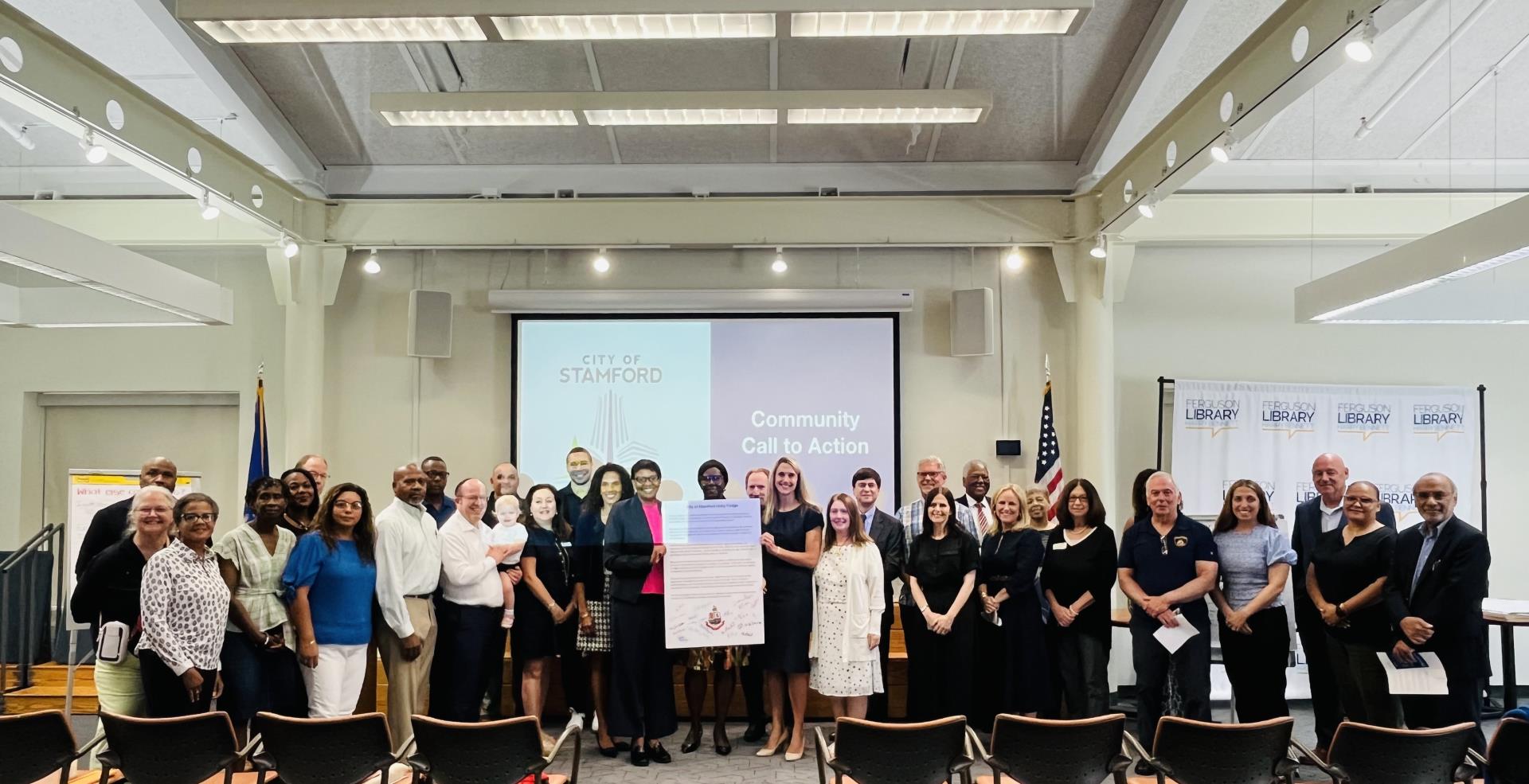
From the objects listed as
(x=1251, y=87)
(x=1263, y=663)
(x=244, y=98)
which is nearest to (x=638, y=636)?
(x=1263, y=663)

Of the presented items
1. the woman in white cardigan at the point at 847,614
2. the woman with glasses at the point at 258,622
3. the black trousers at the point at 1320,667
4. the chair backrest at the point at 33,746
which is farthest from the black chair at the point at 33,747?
the black trousers at the point at 1320,667

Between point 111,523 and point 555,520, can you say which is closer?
point 111,523

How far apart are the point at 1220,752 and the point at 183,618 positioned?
12.6 feet

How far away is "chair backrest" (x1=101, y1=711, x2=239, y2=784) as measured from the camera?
11.2 ft

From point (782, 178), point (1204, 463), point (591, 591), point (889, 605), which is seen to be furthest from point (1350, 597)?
point (782, 178)

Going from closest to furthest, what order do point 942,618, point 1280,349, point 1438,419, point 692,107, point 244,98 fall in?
point 942,618 < point 692,107 < point 244,98 < point 1438,419 < point 1280,349

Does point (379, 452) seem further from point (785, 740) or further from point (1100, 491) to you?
point (1100, 491)

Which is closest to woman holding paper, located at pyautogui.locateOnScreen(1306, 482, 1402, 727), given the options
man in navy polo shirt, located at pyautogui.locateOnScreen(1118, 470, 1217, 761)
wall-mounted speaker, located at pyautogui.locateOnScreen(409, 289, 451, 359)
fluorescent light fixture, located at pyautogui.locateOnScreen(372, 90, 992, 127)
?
man in navy polo shirt, located at pyautogui.locateOnScreen(1118, 470, 1217, 761)

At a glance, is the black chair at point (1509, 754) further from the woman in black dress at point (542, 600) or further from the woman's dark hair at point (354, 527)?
the woman's dark hair at point (354, 527)

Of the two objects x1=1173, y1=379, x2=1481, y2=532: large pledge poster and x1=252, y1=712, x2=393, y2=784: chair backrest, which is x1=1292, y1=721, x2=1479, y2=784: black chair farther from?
x1=1173, y1=379, x2=1481, y2=532: large pledge poster

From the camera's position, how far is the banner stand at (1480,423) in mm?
7484

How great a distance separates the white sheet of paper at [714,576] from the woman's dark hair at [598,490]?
0.35 m

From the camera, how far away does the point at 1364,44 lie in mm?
3895

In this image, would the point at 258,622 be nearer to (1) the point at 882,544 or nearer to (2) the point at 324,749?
(2) the point at 324,749
